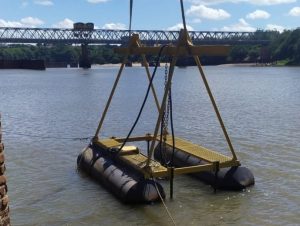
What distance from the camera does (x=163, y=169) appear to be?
14.2 m

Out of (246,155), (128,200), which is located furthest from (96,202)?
(246,155)

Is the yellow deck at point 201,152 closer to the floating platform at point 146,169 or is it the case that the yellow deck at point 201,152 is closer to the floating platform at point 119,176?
the floating platform at point 146,169

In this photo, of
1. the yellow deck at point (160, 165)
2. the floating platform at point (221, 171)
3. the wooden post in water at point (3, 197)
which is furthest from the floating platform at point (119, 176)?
the wooden post in water at point (3, 197)

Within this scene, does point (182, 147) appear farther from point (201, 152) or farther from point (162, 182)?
point (162, 182)

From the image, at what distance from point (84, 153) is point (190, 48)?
21.8 ft

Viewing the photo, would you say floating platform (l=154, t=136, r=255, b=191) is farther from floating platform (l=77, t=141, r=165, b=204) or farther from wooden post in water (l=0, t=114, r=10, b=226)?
wooden post in water (l=0, t=114, r=10, b=226)

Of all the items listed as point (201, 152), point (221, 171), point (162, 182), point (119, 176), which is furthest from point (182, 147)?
point (119, 176)

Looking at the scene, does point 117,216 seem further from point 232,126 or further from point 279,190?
point 232,126

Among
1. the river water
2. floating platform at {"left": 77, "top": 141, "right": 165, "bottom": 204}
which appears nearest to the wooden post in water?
the river water

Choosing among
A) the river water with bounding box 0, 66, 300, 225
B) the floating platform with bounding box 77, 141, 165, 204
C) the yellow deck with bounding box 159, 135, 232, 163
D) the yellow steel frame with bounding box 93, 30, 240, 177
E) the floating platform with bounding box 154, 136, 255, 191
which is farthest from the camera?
the yellow deck with bounding box 159, 135, 232, 163

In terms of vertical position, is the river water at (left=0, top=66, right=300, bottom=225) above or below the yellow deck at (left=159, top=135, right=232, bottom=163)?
below

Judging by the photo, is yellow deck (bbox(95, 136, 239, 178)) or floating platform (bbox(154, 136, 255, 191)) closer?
yellow deck (bbox(95, 136, 239, 178))

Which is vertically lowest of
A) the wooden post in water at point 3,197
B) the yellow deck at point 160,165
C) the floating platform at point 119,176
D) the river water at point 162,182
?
the river water at point 162,182

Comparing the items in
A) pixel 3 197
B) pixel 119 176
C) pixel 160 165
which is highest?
pixel 3 197
